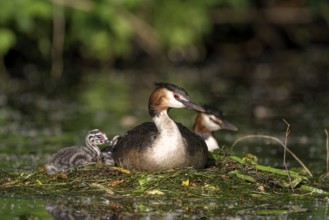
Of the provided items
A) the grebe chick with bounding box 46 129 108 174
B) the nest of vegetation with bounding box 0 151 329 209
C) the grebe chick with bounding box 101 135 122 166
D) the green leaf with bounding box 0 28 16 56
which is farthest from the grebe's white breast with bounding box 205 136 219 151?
the green leaf with bounding box 0 28 16 56

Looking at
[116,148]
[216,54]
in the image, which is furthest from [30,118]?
[216,54]

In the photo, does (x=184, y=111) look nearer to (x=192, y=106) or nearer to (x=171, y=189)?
(x=192, y=106)

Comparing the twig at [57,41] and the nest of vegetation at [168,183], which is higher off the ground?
the twig at [57,41]

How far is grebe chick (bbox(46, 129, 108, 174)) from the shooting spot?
1080 cm

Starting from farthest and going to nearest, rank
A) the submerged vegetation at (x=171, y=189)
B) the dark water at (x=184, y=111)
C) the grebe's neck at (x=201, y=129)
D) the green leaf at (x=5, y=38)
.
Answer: the green leaf at (x=5, y=38)
the grebe's neck at (x=201, y=129)
the dark water at (x=184, y=111)
the submerged vegetation at (x=171, y=189)

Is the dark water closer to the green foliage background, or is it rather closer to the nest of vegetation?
the nest of vegetation

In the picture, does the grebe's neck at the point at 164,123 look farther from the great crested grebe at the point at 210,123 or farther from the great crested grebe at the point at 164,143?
the great crested grebe at the point at 210,123

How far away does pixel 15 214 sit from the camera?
8.83 meters

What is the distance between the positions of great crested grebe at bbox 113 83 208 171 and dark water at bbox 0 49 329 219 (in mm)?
713

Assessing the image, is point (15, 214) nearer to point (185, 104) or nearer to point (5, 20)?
point (185, 104)

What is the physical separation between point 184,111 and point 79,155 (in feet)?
26.0

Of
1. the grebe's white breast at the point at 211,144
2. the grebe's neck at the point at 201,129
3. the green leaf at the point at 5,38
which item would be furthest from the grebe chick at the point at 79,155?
the green leaf at the point at 5,38

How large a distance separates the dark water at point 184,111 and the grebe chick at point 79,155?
2.32 ft

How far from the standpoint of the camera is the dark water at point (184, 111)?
9.49 m
